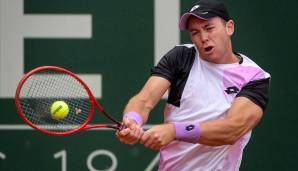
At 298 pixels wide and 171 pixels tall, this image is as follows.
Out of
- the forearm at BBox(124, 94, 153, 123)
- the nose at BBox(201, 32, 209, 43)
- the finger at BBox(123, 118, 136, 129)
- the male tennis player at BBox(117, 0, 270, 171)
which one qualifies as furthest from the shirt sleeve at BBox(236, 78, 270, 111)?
the finger at BBox(123, 118, 136, 129)

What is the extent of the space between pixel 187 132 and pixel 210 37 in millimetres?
463

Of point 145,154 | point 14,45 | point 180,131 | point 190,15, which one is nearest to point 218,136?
point 180,131

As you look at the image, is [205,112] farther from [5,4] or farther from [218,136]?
[5,4]

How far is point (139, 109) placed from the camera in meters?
3.44

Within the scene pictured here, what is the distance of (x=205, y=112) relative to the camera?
3.54 m

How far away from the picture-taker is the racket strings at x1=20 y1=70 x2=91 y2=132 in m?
3.80

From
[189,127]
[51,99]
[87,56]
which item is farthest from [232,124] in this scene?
[87,56]

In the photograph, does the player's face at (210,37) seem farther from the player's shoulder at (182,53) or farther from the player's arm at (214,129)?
the player's arm at (214,129)

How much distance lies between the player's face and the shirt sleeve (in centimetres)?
19

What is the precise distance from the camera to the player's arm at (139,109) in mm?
3211

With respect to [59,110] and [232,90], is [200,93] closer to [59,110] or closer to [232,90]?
[232,90]

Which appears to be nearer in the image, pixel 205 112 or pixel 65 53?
pixel 205 112

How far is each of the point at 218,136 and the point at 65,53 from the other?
1767 mm

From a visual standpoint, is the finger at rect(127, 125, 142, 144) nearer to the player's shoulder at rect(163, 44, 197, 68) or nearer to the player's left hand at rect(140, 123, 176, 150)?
the player's left hand at rect(140, 123, 176, 150)
